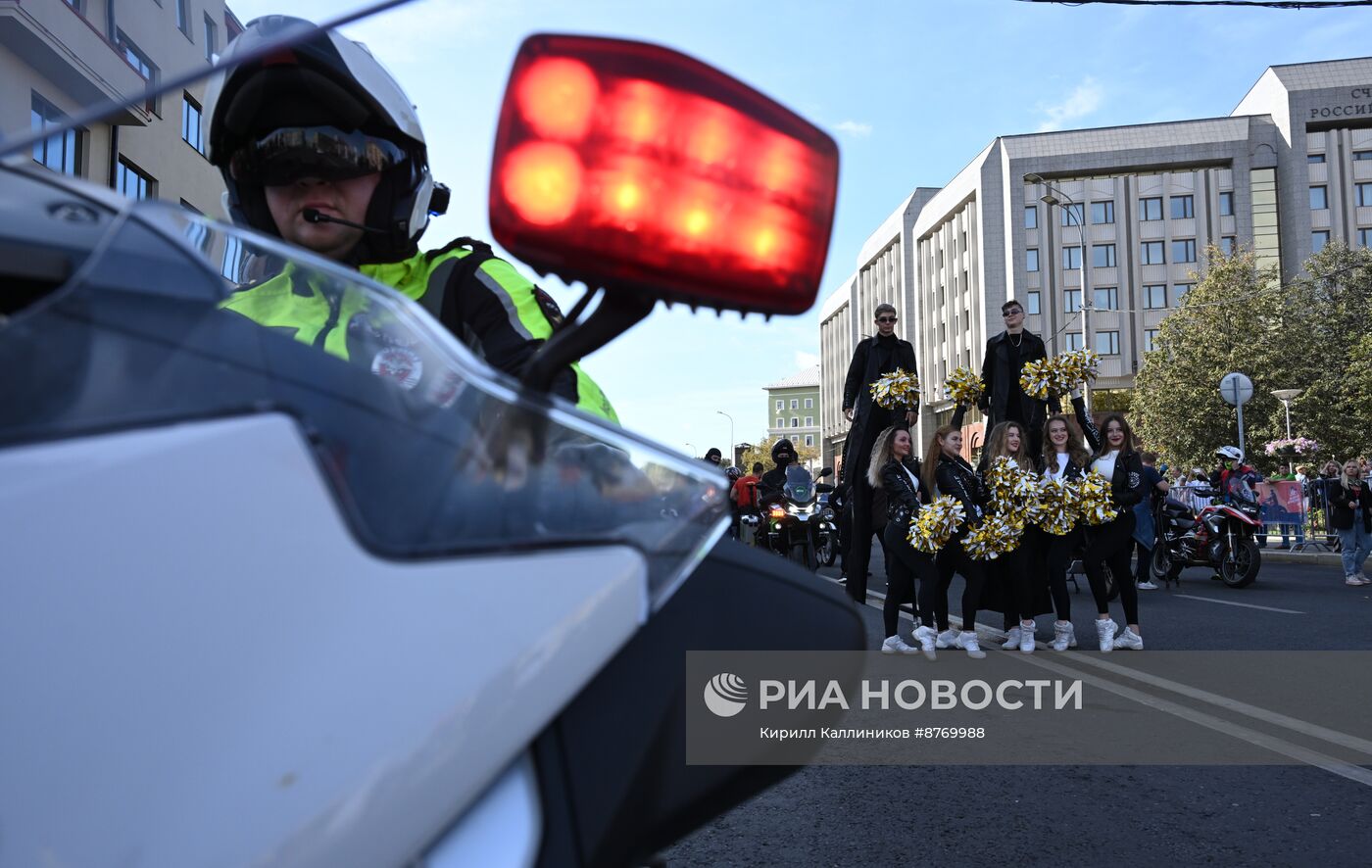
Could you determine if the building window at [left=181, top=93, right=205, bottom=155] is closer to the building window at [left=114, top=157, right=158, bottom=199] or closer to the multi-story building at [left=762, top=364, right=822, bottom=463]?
the building window at [left=114, top=157, right=158, bottom=199]

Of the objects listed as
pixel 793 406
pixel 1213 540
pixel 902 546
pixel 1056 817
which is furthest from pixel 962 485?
pixel 793 406

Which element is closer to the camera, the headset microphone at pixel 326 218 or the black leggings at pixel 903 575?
→ the headset microphone at pixel 326 218

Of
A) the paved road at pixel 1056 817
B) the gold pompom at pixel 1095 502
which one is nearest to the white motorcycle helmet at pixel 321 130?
the paved road at pixel 1056 817

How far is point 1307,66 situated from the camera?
160 ft

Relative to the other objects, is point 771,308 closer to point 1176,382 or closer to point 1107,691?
point 1107,691

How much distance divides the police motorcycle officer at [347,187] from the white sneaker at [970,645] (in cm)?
523

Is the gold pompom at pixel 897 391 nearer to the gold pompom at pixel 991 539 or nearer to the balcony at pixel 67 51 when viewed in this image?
the gold pompom at pixel 991 539

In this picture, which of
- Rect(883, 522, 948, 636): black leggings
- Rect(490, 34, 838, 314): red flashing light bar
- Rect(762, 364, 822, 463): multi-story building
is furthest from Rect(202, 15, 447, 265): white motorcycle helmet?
Rect(762, 364, 822, 463): multi-story building

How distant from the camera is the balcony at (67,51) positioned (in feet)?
53.0

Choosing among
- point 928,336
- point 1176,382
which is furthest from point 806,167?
point 928,336

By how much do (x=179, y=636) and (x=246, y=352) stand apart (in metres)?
0.22

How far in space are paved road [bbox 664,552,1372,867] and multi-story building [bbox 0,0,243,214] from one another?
40.7 ft

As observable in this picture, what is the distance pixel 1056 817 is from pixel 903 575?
3.44 m

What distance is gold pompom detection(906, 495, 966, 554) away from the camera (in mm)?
6340
